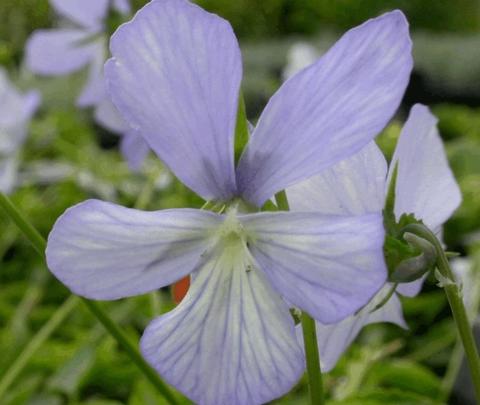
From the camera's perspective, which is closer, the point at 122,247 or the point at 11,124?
the point at 122,247

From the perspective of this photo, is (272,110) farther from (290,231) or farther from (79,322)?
(79,322)

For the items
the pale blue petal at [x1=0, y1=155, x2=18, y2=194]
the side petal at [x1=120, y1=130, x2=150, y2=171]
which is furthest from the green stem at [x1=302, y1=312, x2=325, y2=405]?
the pale blue petal at [x1=0, y1=155, x2=18, y2=194]

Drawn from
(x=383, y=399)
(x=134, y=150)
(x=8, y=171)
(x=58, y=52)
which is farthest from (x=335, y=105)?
(x=8, y=171)

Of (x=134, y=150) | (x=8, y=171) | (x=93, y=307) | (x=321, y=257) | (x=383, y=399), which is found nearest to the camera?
(x=321, y=257)

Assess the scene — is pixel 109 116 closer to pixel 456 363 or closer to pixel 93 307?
pixel 93 307

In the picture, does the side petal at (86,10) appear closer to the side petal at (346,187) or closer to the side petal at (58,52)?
the side petal at (58,52)

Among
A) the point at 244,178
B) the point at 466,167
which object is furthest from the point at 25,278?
the point at 244,178

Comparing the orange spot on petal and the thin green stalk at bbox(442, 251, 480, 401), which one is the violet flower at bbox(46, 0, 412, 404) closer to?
the orange spot on petal

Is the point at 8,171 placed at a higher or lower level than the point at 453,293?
lower
